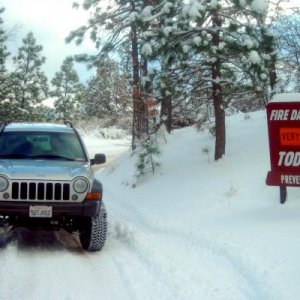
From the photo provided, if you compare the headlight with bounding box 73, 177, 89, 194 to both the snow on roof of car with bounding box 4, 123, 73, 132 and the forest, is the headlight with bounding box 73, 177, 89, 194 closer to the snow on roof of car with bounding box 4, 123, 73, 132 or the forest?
the snow on roof of car with bounding box 4, 123, 73, 132

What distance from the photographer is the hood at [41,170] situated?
755 cm

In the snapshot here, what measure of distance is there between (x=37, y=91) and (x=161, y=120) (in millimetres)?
31997

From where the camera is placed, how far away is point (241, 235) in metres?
7.89

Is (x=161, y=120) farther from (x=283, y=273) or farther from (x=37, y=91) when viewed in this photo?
(x=37, y=91)

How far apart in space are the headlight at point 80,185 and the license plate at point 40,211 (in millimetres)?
464

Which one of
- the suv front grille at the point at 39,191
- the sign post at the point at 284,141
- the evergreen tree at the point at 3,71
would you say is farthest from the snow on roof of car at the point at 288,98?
the evergreen tree at the point at 3,71

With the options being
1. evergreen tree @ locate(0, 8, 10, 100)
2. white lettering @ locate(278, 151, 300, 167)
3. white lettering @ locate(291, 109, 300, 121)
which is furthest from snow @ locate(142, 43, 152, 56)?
evergreen tree @ locate(0, 8, 10, 100)

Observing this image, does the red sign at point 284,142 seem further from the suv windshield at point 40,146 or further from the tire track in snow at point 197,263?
the suv windshield at point 40,146

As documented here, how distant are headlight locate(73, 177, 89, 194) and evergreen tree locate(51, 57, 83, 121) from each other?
209ft

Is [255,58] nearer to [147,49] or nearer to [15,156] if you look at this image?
[147,49]

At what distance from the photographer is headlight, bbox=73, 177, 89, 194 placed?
7.70 metres

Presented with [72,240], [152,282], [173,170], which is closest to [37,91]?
[173,170]

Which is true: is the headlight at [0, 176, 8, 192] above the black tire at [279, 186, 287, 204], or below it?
above

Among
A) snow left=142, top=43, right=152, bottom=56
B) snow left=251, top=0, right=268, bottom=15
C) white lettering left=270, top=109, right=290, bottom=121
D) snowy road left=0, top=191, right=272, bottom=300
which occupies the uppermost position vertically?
snow left=251, top=0, right=268, bottom=15
